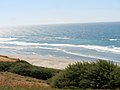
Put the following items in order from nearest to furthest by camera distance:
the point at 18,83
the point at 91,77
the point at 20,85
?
the point at 91,77
the point at 20,85
the point at 18,83

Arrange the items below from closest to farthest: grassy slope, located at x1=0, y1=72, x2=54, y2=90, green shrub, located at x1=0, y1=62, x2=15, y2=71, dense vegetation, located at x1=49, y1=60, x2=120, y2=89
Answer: grassy slope, located at x1=0, y1=72, x2=54, y2=90 < dense vegetation, located at x1=49, y1=60, x2=120, y2=89 < green shrub, located at x1=0, y1=62, x2=15, y2=71

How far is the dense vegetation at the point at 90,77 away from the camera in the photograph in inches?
535

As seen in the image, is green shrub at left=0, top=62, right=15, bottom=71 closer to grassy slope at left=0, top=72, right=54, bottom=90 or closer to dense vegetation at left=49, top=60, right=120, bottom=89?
grassy slope at left=0, top=72, right=54, bottom=90

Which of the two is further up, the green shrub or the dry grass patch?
the dry grass patch

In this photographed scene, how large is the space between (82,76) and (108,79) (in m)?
1.38

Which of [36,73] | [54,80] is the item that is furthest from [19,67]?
[54,80]

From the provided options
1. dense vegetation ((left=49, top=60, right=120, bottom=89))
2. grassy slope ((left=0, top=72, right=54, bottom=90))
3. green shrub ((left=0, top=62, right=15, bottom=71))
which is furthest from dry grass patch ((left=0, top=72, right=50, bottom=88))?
green shrub ((left=0, top=62, right=15, bottom=71))

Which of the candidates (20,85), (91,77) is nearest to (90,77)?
(91,77)

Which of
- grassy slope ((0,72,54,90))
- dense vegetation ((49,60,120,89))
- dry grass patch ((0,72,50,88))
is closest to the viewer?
grassy slope ((0,72,54,90))

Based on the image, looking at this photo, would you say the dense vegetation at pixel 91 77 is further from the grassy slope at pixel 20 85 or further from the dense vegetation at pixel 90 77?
the grassy slope at pixel 20 85

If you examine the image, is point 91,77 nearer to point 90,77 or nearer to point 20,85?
point 90,77

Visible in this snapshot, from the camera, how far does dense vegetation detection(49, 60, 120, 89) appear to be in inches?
535

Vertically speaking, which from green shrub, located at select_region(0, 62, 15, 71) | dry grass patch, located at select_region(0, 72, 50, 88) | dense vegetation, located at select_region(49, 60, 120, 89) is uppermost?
dense vegetation, located at select_region(49, 60, 120, 89)

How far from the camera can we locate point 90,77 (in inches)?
560
